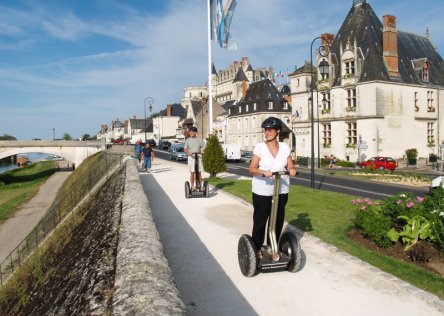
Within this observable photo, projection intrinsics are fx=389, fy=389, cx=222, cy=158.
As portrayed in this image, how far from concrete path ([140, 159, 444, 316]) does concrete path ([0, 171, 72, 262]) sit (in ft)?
52.2

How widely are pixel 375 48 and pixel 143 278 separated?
1458 inches

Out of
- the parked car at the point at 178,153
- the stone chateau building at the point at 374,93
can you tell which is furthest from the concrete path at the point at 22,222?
the stone chateau building at the point at 374,93

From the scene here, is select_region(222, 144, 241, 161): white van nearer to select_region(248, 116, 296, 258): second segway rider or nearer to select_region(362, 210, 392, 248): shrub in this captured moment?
select_region(362, 210, 392, 248): shrub

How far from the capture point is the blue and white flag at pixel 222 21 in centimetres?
1803

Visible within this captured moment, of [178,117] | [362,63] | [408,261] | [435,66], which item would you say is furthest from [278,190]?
[178,117]

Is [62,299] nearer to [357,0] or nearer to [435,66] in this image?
[357,0]

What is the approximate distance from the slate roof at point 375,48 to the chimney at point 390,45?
41 centimetres

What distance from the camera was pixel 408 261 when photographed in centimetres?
646

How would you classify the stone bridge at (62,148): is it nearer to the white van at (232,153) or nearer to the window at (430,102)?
the white van at (232,153)

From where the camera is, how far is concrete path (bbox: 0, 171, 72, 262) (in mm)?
21964

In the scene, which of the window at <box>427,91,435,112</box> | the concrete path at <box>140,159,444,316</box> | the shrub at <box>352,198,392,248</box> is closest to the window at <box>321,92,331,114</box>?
the window at <box>427,91,435,112</box>

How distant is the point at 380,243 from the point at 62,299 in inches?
212

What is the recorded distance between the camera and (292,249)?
5273mm

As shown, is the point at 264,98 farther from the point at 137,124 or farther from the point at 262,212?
the point at 137,124
